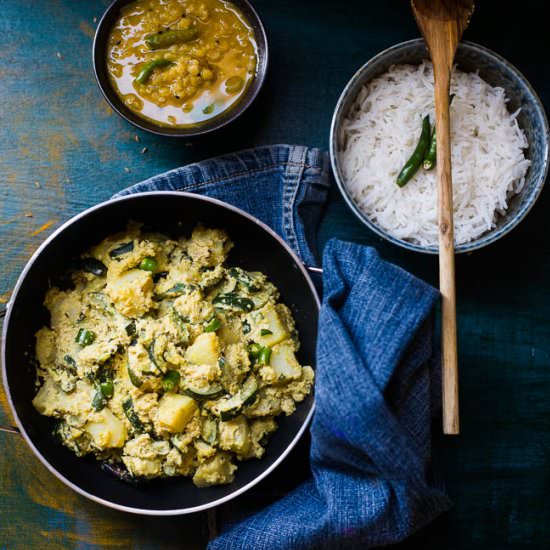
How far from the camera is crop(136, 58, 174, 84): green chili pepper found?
2488 mm

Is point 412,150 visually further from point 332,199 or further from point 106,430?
point 106,430

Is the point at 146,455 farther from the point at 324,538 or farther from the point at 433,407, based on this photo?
the point at 433,407

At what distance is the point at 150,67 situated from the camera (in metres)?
2.49

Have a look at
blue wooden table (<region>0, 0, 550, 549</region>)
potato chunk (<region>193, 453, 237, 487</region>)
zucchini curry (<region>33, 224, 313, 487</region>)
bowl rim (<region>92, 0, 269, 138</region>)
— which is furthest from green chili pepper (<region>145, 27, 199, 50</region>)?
potato chunk (<region>193, 453, 237, 487</region>)

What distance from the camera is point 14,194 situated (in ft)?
8.79

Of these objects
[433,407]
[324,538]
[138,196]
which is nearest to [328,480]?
[324,538]

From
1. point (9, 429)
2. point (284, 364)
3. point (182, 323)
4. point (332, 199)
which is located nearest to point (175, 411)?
point (182, 323)

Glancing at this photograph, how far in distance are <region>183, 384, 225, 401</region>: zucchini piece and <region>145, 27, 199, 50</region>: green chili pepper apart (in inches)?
51.7

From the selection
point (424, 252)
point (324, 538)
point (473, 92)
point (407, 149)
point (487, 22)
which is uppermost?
point (487, 22)

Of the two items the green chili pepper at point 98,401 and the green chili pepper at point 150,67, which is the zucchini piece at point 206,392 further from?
the green chili pepper at point 150,67

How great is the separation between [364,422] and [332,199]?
0.98m

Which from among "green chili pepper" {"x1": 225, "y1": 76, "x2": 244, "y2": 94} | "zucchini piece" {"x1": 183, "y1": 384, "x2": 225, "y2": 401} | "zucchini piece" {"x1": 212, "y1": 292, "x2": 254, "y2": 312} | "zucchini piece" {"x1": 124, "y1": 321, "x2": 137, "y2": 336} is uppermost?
"green chili pepper" {"x1": 225, "y1": 76, "x2": 244, "y2": 94}

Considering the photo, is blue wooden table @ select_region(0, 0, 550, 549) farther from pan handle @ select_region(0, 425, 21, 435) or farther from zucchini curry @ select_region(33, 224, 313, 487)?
zucchini curry @ select_region(33, 224, 313, 487)

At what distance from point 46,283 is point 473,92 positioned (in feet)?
6.06
